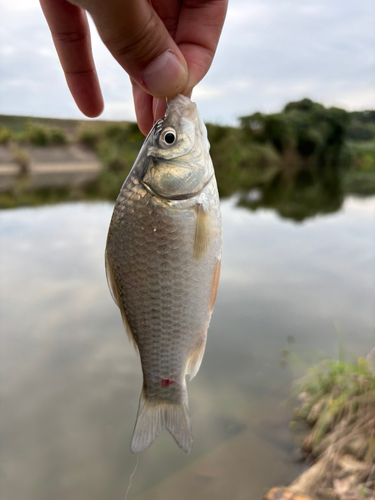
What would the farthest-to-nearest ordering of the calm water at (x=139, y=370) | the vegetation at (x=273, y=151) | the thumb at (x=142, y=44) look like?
the vegetation at (x=273, y=151), the calm water at (x=139, y=370), the thumb at (x=142, y=44)

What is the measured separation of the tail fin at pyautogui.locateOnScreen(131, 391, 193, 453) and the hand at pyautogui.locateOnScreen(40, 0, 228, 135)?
1.22m

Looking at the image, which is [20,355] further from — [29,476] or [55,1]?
[55,1]

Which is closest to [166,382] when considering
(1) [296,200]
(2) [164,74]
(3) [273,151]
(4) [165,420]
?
(4) [165,420]

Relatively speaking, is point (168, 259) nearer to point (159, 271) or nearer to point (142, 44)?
point (159, 271)

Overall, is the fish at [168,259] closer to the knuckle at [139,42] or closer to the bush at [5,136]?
the knuckle at [139,42]

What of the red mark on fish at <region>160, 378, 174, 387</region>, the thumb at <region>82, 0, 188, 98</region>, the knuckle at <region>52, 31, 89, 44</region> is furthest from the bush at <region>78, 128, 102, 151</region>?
the red mark on fish at <region>160, 378, 174, 387</region>

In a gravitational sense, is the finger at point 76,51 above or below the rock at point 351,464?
above

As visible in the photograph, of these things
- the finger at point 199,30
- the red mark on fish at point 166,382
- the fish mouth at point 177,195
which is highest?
the finger at point 199,30

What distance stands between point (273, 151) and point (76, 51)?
50592mm

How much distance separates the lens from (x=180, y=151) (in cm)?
157

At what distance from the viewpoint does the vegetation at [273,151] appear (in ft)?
77.2

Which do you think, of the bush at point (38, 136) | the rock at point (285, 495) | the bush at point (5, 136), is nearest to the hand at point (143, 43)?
the rock at point (285, 495)

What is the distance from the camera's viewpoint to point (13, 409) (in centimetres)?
501

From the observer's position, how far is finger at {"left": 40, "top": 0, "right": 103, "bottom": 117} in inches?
73.5
